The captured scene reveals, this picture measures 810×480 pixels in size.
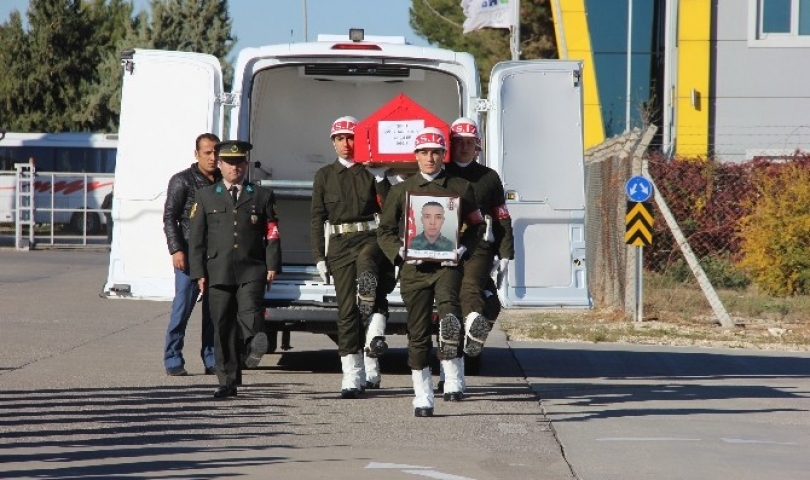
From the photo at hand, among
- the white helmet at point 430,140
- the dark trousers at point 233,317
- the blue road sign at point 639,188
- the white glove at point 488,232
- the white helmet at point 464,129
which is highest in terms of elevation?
the white helmet at point 464,129

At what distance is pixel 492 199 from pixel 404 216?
829 mm

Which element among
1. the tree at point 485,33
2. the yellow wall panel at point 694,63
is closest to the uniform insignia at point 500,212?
the yellow wall panel at point 694,63

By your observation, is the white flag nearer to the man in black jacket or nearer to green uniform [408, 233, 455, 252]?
the man in black jacket

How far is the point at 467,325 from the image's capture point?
33.8 ft

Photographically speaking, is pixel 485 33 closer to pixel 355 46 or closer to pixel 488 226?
pixel 355 46

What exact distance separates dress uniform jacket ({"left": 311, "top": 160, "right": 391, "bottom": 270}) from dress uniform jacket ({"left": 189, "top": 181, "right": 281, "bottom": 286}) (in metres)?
0.33

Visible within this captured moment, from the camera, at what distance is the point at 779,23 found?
27844mm

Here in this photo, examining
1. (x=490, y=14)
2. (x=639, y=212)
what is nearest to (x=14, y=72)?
(x=490, y=14)

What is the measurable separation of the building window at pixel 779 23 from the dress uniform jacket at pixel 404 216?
727 inches

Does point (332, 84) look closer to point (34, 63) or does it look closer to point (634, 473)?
point (634, 473)

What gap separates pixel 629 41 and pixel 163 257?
724 inches

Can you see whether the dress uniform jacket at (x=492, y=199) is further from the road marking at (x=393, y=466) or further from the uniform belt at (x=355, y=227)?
the road marking at (x=393, y=466)

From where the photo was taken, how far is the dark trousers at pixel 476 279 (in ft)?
34.2

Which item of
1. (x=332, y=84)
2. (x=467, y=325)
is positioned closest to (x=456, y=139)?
(x=467, y=325)
